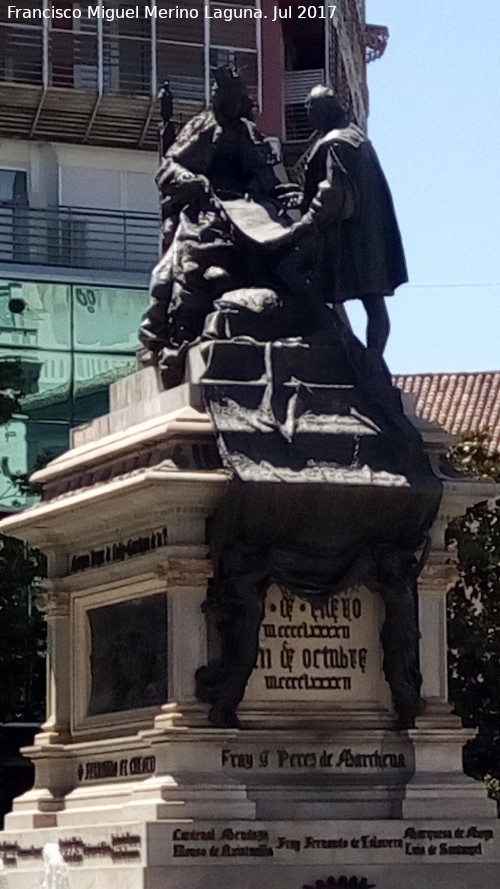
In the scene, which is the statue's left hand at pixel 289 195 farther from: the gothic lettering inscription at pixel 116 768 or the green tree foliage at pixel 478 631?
the green tree foliage at pixel 478 631

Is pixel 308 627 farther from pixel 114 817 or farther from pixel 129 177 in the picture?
pixel 129 177

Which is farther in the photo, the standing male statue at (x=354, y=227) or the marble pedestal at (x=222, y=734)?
the standing male statue at (x=354, y=227)

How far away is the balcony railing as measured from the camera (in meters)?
47.0

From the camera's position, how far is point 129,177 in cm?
4897

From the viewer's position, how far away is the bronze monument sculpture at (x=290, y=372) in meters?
21.5

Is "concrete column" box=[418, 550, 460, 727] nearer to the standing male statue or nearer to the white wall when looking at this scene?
the standing male statue

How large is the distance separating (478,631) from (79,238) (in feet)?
57.1

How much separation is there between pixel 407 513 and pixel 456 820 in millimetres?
2296

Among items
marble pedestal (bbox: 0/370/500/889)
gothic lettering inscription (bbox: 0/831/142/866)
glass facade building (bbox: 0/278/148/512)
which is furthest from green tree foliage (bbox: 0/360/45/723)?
marble pedestal (bbox: 0/370/500/889)

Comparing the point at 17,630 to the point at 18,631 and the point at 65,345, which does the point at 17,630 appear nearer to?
the point at 18,631

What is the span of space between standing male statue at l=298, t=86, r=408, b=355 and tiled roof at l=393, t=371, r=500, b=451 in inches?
1229

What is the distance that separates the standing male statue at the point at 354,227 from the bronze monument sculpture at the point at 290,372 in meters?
0.01

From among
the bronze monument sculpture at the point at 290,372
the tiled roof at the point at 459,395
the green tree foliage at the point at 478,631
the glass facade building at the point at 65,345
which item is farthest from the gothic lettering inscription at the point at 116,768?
the tiled roof at the point at 459,395

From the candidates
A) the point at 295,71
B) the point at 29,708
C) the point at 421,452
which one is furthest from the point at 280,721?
the point at 295,71
